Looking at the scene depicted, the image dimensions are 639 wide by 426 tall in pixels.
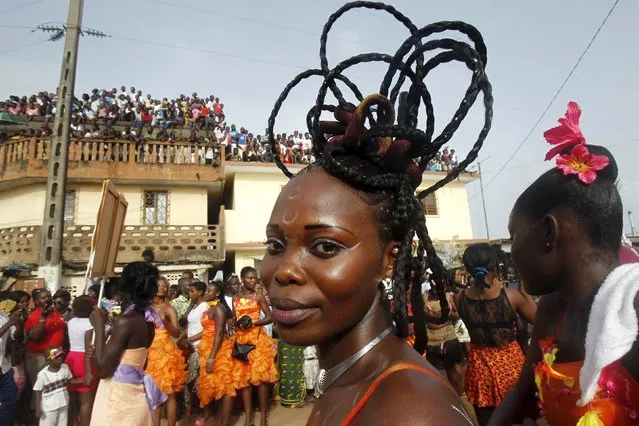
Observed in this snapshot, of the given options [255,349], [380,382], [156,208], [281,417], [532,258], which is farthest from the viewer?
[156,208]

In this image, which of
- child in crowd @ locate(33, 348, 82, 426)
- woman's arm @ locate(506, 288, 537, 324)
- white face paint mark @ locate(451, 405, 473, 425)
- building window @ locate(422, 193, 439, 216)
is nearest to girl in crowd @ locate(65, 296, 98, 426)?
child in crowd @ locate(33, 348, 82, 426)

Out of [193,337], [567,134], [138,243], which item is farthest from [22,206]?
[567,134]

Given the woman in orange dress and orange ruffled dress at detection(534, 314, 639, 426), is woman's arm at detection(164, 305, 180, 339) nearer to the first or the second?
the woman in orange dress

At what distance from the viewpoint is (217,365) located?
5.83 metres

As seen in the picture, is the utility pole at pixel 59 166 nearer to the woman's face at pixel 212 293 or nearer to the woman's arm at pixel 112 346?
the woman's face at pixel 212 293

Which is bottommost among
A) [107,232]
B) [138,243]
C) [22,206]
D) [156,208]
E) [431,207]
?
[107,232]

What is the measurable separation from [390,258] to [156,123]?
19271 millimetres

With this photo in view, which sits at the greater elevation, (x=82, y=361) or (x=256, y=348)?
(x=82, y=361)

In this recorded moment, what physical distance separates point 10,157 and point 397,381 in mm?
19578

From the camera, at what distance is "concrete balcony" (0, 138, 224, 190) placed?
16188mm

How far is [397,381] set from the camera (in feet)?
3.54

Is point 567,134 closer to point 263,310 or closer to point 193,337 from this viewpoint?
point 263,310

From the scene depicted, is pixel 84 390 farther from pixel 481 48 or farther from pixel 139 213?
pixel 139 213

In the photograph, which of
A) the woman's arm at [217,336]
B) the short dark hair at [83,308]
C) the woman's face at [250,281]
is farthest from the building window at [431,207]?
the short dark hair at [83,308]
